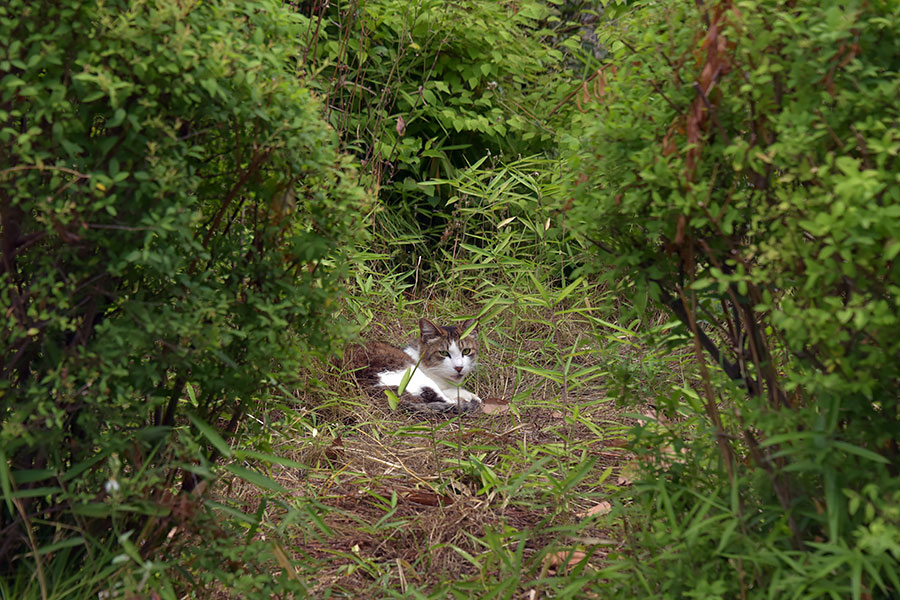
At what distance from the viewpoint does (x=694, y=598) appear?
78.3 inches

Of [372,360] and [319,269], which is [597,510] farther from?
[372,360]

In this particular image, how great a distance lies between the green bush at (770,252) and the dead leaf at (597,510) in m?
0.39

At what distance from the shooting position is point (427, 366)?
4.32 m

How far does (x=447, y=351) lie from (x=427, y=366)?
175 mm

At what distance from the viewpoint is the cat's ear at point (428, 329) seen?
414cm

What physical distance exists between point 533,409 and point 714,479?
4.71 ft

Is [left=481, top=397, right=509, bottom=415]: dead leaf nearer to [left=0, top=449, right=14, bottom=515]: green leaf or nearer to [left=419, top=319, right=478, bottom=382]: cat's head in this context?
[left=419, top=319, right=478, bottom=382]: cat's head

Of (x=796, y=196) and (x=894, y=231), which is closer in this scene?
(x=894, y=231)

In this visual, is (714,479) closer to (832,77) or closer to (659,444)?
(659,444)

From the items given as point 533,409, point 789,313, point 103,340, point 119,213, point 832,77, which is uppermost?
point 832,77

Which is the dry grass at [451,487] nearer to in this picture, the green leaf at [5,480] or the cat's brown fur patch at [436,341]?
the cat's brown fur patch at [436,341]

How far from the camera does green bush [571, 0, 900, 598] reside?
169cm

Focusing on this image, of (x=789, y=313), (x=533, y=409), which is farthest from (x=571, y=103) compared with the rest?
(x=789, y=313)

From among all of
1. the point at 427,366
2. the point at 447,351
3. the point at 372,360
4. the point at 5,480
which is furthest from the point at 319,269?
the point at 427,366
